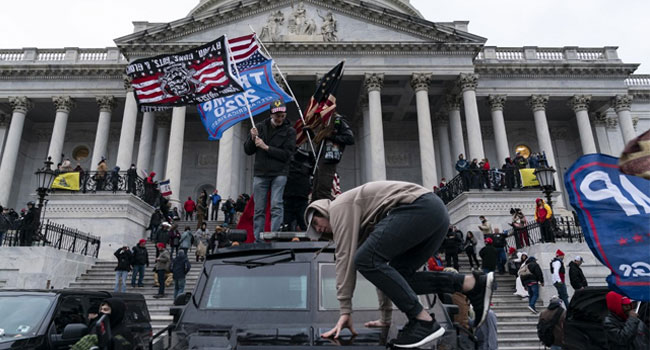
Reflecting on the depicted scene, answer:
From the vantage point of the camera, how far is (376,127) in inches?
1078

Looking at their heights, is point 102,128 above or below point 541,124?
above

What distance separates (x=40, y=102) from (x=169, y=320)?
29.8 meters

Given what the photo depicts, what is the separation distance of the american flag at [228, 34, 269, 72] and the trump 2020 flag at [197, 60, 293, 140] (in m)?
1.00

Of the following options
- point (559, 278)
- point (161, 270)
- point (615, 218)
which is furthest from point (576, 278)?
point (161, 270)

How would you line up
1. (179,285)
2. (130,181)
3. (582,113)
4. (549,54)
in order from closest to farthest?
(179,285), (130,181), (582,113), (549,54)

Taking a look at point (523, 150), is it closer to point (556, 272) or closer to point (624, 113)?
point (624, 113)

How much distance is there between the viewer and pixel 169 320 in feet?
37.0

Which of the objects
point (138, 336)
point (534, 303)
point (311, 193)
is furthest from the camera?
point (534, 303)

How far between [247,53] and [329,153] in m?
6.03

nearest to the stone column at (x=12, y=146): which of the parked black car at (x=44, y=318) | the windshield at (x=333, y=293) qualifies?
the parked black car at (x=44, y=318)

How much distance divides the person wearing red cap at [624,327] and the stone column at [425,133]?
21.1m

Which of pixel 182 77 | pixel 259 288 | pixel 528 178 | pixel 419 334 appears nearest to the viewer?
pixel 419 334

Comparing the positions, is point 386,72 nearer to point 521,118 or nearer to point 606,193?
point 521,118

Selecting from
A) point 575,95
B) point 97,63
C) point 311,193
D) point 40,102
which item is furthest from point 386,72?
point 40,102
